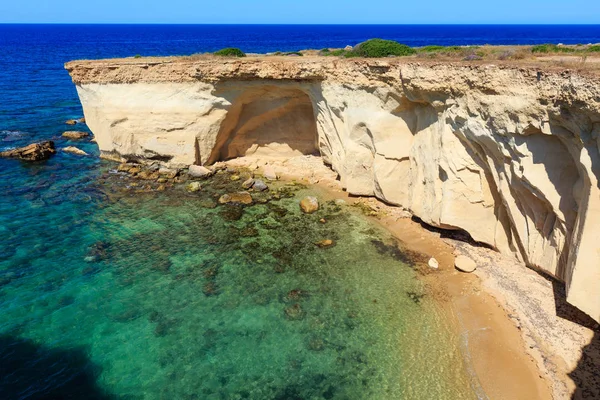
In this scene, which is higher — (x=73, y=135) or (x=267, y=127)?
(x=267, y=127)

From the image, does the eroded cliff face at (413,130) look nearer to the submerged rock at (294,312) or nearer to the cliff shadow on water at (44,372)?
the submerged rock at (294,312)

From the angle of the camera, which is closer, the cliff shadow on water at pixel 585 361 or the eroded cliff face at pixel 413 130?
the cliff shadow on water at pixel 585 361

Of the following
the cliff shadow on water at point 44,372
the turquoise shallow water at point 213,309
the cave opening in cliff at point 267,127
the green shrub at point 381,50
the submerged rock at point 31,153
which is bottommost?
the cliff shadow on water at point 44,372

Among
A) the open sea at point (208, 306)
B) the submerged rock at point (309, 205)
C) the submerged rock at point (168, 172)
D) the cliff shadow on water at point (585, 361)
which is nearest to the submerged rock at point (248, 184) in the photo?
the open sea at point (208, 306)

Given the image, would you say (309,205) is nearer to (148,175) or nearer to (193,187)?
(193,187)

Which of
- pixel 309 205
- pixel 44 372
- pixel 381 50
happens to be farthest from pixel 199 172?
pixel 44 372

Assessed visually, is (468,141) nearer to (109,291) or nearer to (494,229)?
(494,229)
